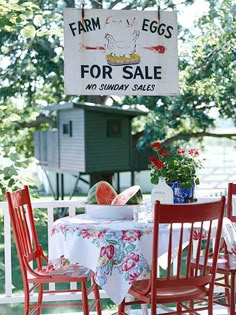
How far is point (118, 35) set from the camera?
412 centimetres

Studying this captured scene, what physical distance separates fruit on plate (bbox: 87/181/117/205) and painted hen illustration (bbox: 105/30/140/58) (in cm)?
144

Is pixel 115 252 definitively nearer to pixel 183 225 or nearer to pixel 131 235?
pixel 131 235

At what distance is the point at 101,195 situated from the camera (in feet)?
9.56

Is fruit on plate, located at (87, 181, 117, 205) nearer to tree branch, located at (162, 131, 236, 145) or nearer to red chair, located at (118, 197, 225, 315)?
red chair, located at (118, 197, 225, 315)

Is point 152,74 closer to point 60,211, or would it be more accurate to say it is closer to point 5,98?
point 5,98

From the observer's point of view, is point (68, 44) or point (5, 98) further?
point (5, 98)

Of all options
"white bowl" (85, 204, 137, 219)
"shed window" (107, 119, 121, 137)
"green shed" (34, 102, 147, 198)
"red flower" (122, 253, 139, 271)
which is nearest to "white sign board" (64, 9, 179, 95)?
"white bowl" (85, 204, 137, 219)

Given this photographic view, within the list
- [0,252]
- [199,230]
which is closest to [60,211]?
[0,252]

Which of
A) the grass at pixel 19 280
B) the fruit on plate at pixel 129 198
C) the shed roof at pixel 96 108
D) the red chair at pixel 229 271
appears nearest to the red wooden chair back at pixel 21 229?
the fruit on plate at pixel 129 198

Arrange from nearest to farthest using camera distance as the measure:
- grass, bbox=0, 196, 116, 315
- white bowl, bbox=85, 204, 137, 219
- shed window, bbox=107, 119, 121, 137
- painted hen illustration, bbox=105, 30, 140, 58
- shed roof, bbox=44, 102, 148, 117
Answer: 1. white bowl, bbox=85, 204, 137, 219
2. painted hen illustration, bbox=105, 30, 140, 58
3. grass, bbox=0, 196, 116, 315
4. shed roof, bbox=44, 102, 148, 117
5. shed window, bbox=107, 119, 121, 137

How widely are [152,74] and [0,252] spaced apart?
18.3 ft

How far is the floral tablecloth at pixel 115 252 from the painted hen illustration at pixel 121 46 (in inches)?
72.5

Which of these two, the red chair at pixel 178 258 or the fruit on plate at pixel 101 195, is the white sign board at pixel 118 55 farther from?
the red chair at pixel 178 258

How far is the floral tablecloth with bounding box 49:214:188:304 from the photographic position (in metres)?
2.48
